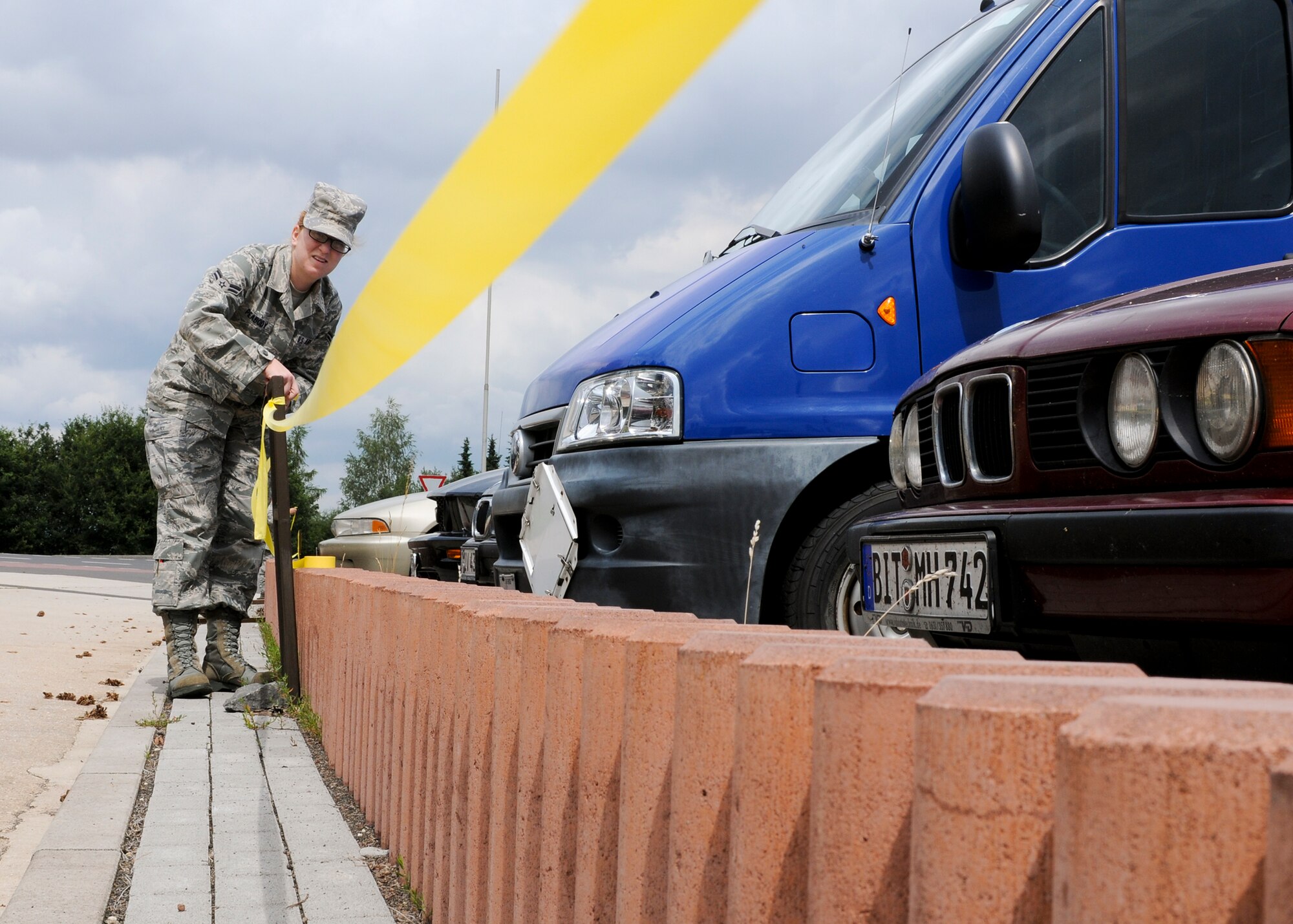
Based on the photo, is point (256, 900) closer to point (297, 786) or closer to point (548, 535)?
point (297, 786)

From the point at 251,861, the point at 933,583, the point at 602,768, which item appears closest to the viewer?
the point at 602,768

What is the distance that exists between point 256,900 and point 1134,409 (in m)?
2.29

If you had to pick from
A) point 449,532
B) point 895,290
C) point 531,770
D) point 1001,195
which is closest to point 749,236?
point 895,290

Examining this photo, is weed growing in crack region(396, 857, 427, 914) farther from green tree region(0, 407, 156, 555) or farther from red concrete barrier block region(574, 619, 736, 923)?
green tree region(0, 407, 156, 555)

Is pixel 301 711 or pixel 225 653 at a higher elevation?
pixel 225 653

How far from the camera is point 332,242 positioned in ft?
18.4

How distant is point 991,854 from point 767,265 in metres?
3.27

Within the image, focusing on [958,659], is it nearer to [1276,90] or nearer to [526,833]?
[526,833]

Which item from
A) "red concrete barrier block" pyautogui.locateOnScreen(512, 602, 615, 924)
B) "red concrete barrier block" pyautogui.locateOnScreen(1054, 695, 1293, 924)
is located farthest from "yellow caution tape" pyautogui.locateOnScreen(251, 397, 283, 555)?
"red concrete barrier block" pyautogui.locateOnScreen(1054, 695, 1293, 924)

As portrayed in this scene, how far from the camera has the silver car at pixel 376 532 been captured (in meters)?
13.3

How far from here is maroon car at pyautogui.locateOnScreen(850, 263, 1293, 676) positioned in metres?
2.10

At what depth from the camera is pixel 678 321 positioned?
13.2 feet

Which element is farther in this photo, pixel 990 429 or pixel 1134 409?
pixel 990 429

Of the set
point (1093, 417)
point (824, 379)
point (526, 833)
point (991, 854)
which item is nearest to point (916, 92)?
point (824, 379)
